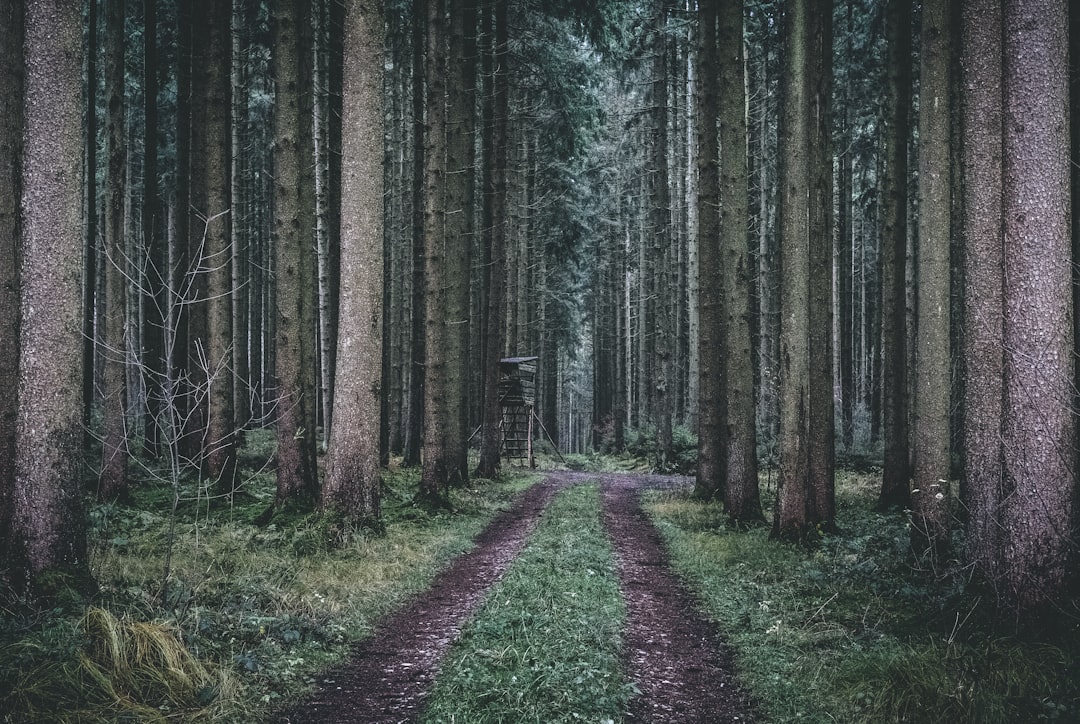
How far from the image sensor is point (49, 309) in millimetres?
5070

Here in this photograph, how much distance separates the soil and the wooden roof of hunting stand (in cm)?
1251

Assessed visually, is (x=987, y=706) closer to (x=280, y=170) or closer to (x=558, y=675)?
(x=558, y=675)

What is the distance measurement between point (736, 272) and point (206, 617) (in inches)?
340

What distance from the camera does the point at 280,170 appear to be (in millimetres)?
10000

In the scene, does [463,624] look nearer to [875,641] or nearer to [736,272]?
[875,641]

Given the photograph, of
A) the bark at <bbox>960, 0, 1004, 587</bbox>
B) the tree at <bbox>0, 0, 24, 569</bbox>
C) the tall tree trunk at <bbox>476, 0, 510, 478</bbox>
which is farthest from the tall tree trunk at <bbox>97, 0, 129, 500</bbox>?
the bark at <bbox>960, 0, 1004, 587</bbox>

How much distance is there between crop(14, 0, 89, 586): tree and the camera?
5.04m

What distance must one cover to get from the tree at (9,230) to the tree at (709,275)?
9.80 meters

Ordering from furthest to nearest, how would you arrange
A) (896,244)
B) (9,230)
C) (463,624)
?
(896,244) → (9,230) → (463,624)

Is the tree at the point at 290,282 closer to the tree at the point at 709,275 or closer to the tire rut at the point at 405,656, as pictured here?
the tire rut at the point at 405,656

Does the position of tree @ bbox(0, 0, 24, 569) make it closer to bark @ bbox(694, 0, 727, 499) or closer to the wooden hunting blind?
bark @ bbox(694, 0, 727, 499)

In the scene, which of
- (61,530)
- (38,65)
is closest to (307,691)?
(61,530)

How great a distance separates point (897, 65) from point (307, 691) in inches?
480

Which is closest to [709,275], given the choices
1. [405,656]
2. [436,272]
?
[436,272]
